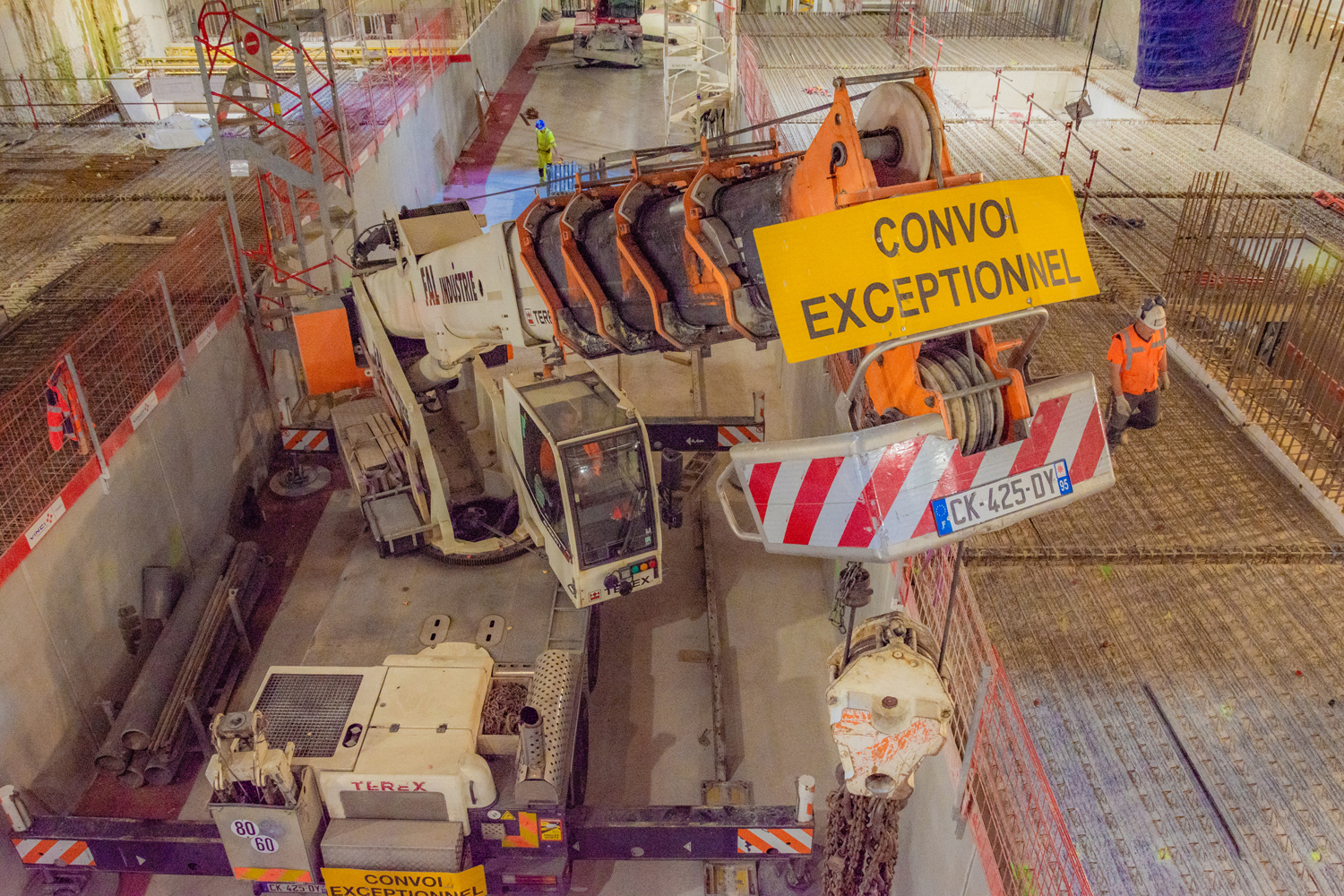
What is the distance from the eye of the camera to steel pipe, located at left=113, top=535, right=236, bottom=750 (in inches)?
293

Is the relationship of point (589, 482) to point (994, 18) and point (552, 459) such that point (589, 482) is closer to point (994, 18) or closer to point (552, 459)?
point (552, 459)

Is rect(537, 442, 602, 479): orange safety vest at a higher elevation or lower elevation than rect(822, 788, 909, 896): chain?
higher

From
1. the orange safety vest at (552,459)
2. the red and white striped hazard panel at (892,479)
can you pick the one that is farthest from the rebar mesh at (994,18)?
the red and white striped hazard panel at (892,479)

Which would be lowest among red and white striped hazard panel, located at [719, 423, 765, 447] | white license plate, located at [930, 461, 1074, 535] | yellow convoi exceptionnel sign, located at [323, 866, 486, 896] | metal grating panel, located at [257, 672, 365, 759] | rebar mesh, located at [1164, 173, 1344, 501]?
yellow convoi exceptionnel sign, located at [323, 866, 486, 896]

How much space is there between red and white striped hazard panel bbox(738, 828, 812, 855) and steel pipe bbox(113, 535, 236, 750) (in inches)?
180

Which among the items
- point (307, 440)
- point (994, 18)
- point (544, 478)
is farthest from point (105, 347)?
point (994, 18)

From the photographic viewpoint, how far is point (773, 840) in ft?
20.5

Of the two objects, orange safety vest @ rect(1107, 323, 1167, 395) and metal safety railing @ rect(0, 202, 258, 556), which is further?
metal safety railing @ rect(0, 202, 258, 556)

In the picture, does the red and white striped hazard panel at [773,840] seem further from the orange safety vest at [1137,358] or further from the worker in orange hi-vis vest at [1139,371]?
the orange safety vest at [1137,358]

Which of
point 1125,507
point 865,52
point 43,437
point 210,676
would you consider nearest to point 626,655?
point 210,676

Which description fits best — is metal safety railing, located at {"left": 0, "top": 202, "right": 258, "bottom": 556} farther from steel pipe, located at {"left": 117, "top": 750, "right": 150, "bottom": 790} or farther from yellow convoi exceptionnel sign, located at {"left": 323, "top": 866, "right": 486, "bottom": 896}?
yellow convoi exceptionnel sign, located at {"left": 323, "top": 866, "right": 486, "bottom": 896}

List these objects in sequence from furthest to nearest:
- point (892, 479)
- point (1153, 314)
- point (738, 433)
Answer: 1. point (738, 433)
2. point (1153, 314)
3. point (892, 479)

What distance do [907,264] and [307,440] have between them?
851 cm

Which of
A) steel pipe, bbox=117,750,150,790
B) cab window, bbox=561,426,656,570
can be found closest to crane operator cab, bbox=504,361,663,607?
cab window, bbox=561,426,656,570
